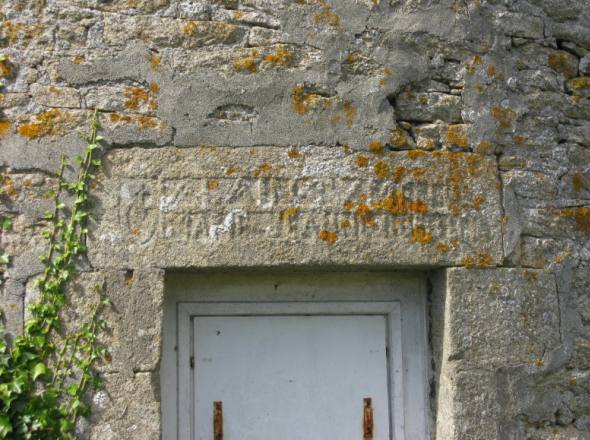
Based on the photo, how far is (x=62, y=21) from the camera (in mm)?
3207

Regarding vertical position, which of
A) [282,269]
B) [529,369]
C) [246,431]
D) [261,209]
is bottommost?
[246,431]

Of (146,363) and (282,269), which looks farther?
(282,269)

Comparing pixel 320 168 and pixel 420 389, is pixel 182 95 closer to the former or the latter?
pixel 320 168

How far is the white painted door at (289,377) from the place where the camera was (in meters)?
3.34

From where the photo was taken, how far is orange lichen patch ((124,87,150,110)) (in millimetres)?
3184

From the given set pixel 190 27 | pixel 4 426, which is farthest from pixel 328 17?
pixel 4 426

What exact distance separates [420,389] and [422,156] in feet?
3.51

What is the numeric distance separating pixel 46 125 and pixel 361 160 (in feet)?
4.40

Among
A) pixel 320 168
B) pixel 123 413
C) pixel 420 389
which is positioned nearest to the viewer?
pixel 123 413

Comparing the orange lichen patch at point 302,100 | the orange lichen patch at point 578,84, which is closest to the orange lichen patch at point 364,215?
the orange lichen patch at point 302,100

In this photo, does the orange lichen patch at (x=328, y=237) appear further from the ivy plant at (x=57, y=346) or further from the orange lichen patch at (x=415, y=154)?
the ivy plant at (x=57, y=346)

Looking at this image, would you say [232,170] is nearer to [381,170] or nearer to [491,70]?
[381,170]

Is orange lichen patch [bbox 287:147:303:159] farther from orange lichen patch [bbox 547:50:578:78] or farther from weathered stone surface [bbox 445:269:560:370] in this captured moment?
orange lichen patch [bbox 547:50:578:78]

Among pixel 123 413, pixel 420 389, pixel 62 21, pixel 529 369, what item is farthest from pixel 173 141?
pixel 529 369
